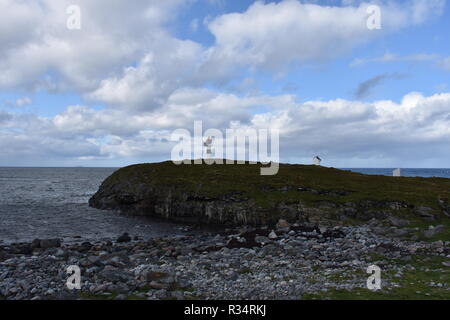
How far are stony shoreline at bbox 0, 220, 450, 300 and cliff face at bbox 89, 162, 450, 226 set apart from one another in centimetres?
854

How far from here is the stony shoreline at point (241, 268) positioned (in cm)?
1666

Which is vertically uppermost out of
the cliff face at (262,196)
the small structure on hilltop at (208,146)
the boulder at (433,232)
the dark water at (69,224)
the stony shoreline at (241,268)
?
the small structure on hilltop at (208,146)

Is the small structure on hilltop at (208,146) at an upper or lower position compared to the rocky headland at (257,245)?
upper

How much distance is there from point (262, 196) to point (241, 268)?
2532cm

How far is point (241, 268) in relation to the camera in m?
21.3

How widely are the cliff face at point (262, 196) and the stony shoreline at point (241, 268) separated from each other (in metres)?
8.54

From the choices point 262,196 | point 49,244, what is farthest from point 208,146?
point 49,244

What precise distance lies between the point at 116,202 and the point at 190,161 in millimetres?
18407

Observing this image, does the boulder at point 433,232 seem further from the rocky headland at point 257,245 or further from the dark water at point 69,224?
the dark water at point 69,224

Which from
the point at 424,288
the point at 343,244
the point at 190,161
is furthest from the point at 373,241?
the point at 190,161

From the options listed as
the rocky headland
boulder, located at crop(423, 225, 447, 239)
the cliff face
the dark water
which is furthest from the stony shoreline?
the cliff face

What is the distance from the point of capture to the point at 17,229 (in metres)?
41.5

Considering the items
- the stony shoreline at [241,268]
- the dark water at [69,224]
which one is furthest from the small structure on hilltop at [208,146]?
the stony shoreline at [241,268]

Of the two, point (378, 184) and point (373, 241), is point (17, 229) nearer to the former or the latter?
point (373, 241)
